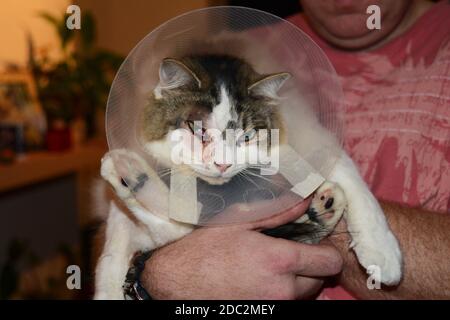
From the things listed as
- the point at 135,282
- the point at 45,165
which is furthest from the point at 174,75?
the point at 45,165

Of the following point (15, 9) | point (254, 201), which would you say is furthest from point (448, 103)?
point (15, 9)

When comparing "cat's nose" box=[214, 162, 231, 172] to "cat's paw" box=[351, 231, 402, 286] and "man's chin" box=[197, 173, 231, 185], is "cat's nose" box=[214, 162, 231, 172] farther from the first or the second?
"cat's paw" box=[351, 231, 402, 286]

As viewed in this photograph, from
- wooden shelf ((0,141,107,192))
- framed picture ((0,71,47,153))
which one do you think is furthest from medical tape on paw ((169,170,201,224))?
framed picture ((0,71,47,153))

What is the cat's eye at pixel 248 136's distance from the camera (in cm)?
79

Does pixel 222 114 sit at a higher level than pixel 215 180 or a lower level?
higher

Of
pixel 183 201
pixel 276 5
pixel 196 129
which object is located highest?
pixel 276 5

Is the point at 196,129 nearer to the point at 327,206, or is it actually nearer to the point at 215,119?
the point at 215,119

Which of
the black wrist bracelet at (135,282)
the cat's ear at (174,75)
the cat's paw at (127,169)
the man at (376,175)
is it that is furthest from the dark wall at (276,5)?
the black wrist bracelet at (135,282)

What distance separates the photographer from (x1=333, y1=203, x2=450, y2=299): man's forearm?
848 mm

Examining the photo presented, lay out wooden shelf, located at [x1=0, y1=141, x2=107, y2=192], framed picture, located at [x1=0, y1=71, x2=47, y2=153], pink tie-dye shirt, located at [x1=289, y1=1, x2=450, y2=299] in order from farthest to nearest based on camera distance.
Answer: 1. framed picture, located at [x1=0, y1=71, x2=47, y2=153]
2. wooden shelf, located at [x1=0, y1=141, x2=107, y2=192]
3. pink tie-dye shirt, located at [x1=289, y1=1, x2=450, y2=299]

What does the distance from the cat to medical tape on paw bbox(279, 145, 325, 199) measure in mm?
46

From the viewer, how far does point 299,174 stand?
77cm

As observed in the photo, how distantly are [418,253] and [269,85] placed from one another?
14.8 inches

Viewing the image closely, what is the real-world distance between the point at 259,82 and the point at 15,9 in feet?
6.63
